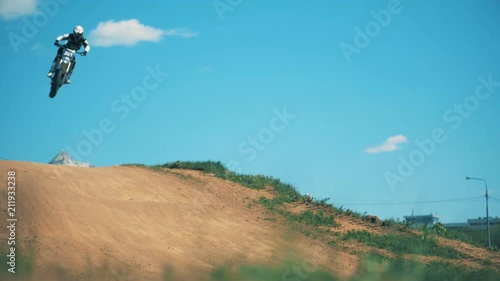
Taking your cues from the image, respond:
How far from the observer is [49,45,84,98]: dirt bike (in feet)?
66.4

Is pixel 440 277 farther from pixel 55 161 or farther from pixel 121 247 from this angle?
pixel 55 161

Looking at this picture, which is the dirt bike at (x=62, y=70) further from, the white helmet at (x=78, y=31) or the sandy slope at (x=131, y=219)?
the sandy slope at (x=131, y=219)

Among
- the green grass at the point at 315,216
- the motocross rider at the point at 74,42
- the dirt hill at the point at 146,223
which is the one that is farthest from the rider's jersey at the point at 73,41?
the green grass at the point at 315,216

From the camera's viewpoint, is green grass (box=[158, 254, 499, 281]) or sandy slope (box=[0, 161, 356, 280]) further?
sandy slope (box=[0, 161, 356, 280])

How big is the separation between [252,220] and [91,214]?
7.36 metres

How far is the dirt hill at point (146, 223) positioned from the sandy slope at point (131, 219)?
0.04m

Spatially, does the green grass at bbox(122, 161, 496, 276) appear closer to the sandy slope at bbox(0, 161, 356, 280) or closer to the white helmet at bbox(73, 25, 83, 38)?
the sandy slope at bbox(0, 161, 356, 280)

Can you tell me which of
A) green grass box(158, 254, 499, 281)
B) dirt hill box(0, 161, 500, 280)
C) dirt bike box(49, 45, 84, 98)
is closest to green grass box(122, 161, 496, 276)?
dirt hill box(0, 161, 500, 280)

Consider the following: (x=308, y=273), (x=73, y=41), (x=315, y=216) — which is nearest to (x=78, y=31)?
(x=73, y=41)

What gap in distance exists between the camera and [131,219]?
20.1 meters

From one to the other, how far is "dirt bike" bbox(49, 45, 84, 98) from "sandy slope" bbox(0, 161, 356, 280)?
125 inches

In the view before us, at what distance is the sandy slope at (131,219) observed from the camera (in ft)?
50.6

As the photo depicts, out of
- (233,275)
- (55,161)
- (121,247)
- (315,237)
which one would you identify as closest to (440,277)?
(233,275)

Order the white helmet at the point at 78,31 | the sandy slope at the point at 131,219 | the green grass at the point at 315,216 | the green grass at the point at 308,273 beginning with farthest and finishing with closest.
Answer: the green grass at the point at 315,216 → the white helmet at the point at 78,31 → the sandy slope at the point at 131,219 → the green grass at the point at 308,273
